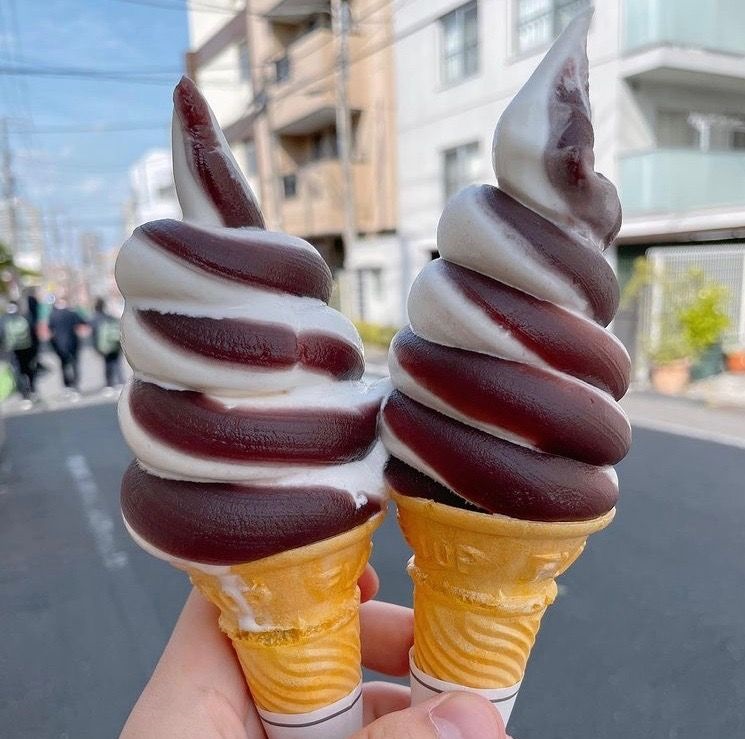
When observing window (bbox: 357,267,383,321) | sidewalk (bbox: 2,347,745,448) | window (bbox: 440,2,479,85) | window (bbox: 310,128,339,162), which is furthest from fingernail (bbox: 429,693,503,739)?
window (bbox: 310,128,339,162)

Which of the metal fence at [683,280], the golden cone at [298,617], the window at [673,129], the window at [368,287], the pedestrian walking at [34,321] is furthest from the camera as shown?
the window at [368,287]

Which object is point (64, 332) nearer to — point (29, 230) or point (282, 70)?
point (282, 70)

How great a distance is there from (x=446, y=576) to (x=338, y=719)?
1.53ft

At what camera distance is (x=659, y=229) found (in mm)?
9164

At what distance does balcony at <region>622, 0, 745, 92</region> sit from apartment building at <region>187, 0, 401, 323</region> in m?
5.99

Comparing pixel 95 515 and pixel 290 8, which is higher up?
pixel 290 8

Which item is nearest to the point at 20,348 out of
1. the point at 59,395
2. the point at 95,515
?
the point at 59,395

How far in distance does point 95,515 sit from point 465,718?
15.2ft

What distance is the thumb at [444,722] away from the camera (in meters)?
1.24

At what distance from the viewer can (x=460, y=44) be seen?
12344mm

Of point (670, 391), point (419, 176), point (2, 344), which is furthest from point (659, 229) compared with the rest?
point (2, 344)

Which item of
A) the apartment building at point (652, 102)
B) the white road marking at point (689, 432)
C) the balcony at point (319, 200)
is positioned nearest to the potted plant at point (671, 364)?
the apartment building at point (652, 102)

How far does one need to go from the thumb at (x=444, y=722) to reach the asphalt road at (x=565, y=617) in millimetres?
1673

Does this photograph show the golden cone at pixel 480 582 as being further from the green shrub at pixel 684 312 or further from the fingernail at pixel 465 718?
the green shrub at pixel 684 312
